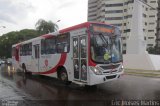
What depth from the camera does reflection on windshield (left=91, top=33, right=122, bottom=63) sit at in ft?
37.0

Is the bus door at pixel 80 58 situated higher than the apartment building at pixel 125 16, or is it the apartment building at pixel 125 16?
the apartment building at pixel 125 16

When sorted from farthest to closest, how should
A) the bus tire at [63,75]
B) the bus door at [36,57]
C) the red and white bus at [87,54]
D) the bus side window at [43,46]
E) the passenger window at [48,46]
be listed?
the bus door at [36,57]
the bus side window at [43,46]
the passenger window at [48,46]
the bus tire at [63,75]
the red and white bus at [87,54]

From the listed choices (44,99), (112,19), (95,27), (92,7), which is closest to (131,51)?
(95,27)

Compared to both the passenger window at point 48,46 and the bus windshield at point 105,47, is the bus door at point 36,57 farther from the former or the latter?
the bus windshield at point 105,47

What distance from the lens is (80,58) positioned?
1189cm

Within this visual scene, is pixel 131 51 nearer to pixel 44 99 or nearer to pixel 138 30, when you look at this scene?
pixel 138 30

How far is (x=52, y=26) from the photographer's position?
6231 centimetres

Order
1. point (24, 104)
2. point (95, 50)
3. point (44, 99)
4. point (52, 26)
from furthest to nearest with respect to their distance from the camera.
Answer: point (52, 26) → point (95, 50) → point (44, 99) → point (24, 104)

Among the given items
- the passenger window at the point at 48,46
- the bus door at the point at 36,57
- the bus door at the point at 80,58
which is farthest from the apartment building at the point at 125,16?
the bus door at the point at 80,58

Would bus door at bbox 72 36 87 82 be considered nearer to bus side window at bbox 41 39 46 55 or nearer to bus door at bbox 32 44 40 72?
bus side window at bbox 41 39 46 55

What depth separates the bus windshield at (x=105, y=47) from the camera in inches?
444

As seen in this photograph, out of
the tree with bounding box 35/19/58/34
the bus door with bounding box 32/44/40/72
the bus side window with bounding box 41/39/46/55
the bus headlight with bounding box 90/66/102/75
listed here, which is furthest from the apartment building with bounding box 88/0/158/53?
the bus headlight with bounding box 90/66/102/75

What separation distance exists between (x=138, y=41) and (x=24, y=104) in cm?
2343

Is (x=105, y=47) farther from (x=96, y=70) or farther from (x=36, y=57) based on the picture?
(x=36, y=57)
